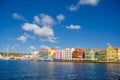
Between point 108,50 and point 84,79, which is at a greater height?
point 108,50

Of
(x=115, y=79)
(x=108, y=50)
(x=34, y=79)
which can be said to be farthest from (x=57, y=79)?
(x=108, y=50)

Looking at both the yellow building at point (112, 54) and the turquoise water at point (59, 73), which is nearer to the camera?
the turquoise water at point (59, 73)

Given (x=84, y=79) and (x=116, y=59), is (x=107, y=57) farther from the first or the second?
(x=84, y=79)

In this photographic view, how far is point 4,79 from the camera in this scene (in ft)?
191

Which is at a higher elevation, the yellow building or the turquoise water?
the yellow building

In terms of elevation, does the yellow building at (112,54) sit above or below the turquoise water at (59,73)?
above

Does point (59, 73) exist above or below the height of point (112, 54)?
below

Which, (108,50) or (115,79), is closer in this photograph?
(115,79)

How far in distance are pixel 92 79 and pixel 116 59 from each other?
139399 millimetres

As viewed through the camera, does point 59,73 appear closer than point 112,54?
Yes

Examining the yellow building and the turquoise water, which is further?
the yellow building

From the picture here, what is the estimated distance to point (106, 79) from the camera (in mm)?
61094

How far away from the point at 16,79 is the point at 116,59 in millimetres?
148247

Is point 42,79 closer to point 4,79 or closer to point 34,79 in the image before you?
point 34,79
